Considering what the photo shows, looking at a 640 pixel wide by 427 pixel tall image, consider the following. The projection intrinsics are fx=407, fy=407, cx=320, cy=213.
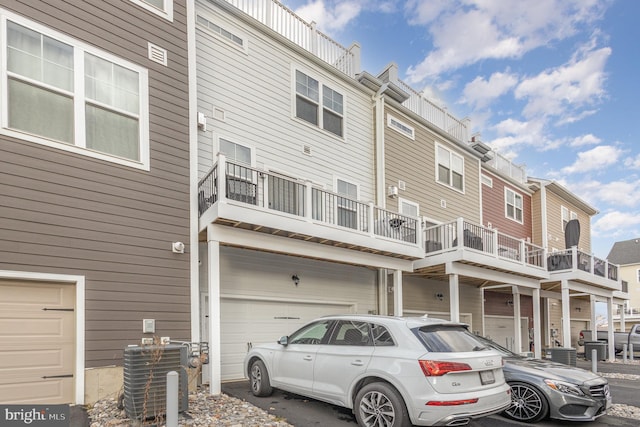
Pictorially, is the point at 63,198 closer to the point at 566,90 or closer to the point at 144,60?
the point at 144,60

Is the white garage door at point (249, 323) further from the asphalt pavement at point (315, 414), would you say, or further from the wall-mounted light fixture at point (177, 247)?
the wall-mounted light fixture at point (177, 247)

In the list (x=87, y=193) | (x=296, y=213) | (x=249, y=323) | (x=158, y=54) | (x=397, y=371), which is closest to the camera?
(x=397, y=371)

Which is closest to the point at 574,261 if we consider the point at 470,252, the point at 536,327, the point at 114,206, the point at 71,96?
the point at 536,327

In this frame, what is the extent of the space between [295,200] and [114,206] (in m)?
3.53

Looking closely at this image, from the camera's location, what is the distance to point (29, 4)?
6.24 metres

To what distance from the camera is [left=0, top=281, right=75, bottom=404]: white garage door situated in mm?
5582

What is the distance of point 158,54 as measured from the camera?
25.3 feet

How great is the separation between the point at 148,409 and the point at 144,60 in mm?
5901

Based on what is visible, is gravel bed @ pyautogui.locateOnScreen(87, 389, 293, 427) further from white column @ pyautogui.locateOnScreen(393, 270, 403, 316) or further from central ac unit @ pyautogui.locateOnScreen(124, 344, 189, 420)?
white column @ pyautogui.locateOnScreen(393, 270, 403, 316)

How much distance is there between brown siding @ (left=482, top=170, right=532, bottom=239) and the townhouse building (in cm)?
1357

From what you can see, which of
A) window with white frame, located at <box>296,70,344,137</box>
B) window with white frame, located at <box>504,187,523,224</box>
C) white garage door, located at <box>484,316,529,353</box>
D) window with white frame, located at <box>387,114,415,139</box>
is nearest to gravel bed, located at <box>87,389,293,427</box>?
window with white frame, located at <box>296,70,344,137</box>

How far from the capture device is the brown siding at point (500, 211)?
687 inches

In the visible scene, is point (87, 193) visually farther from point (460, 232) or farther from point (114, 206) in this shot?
point (460, 232)

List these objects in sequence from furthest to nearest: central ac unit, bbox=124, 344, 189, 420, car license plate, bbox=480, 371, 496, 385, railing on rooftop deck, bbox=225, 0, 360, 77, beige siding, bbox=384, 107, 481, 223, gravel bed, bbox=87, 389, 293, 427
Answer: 1. beige siding, bbox=384, 107, 481, 223
2. railing on rooftop deck, bbox=225, 0, 360, 77
3. gravel bed, bbox=87, 389, 293, 427
4. central ac unit, bbox=124, 344, 189, 420
5. car license plate, bbox=480, 371, 496, 385
